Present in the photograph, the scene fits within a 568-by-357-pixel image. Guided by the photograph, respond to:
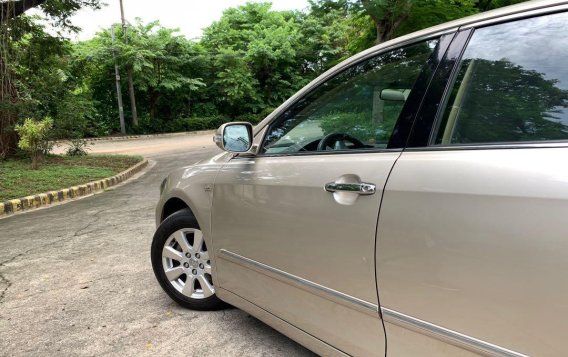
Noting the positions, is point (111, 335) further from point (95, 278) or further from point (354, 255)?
point (354, 255)

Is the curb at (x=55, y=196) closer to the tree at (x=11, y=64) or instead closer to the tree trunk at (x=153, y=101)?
the tree at (x=11, y=64)

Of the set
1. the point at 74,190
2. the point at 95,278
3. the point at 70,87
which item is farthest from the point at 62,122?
the point at 95,278

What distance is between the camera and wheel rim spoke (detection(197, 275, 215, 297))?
3.03 metres

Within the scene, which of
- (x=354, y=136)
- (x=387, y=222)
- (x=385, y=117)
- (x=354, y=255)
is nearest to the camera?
(x=387, y=222)

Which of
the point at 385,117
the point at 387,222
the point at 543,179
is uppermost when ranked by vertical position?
the point at 385,117

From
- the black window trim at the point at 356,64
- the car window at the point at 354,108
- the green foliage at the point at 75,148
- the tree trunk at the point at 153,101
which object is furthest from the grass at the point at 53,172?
the tree trunk at the point at 153,101

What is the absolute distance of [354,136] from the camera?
2.28 meters

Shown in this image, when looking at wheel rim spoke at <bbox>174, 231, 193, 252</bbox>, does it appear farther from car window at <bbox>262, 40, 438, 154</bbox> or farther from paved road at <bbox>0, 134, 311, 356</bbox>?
car window at <bbox>262, 40, 438, 154</bbox>

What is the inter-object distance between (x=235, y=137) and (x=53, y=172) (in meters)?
9.21

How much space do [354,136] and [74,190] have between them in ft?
26.0

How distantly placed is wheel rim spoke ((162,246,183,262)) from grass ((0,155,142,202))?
5.94 m

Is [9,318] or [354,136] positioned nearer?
[354,136]

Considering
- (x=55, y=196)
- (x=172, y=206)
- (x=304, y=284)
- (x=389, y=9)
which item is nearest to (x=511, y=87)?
(x=304, y=284)

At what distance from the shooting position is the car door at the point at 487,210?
4.33 feet
